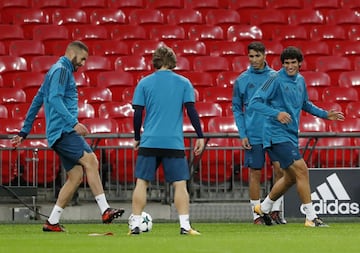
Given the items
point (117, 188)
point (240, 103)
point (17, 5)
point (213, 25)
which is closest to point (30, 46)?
point (17, 5)

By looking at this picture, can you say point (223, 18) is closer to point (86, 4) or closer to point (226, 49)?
point (226, 49)

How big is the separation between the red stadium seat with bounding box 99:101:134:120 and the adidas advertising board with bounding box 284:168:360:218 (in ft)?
11.2

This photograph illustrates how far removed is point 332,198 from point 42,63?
5.81 m

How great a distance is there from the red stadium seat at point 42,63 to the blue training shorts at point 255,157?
5660 mm

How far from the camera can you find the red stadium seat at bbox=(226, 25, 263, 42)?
59.7 feet

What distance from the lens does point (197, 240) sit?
913 centimetres

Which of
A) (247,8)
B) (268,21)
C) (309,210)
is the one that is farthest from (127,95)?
(309,210)

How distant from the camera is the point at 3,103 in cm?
1591

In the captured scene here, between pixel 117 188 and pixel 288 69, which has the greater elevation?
pixel 288 69

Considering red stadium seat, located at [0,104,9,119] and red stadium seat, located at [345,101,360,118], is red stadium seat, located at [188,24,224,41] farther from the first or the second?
red stadium seat, located at [0,104,9,119]

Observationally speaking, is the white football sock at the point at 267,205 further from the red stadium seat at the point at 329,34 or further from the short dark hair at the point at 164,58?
the red stadium seat at the point at 329,34

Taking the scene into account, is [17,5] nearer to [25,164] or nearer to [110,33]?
[110,33]

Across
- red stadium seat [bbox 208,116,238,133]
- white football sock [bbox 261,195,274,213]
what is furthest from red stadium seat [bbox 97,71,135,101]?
white football sock [bbox 261,195,274,213]

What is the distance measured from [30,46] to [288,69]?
7.10m
